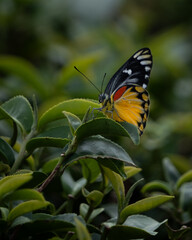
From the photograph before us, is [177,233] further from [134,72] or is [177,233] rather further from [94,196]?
[134,72]

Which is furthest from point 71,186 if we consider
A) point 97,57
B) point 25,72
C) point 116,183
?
point 97,57

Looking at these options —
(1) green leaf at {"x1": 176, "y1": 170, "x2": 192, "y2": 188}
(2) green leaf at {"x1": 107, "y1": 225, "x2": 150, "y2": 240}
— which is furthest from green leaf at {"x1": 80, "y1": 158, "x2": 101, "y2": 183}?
(1) green leaf at {"x1": 176, "y1": 170, "x2": 192, "y2": 188}

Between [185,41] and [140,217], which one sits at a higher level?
[185,41]

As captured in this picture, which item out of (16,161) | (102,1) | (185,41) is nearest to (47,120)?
(16,161)

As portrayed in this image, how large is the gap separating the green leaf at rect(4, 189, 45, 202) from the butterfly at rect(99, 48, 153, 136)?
23.0 inches

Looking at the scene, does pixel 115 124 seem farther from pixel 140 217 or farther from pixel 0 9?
pixel 0 9

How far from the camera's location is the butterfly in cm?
150

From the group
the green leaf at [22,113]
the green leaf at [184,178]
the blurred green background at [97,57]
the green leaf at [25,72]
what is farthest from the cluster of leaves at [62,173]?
the green leaf at [25,72]

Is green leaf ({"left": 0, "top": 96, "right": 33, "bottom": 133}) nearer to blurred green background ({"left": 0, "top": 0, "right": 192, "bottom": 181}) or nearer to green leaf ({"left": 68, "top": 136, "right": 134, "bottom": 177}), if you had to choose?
green leaf ({"left": 68, "top": 136, "right": 134, "bottom": 177})

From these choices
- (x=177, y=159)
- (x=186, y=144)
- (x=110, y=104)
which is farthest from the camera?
(x=186, y=144)

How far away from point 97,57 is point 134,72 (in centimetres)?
85

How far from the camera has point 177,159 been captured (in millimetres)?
1998

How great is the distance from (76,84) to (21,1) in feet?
3.13

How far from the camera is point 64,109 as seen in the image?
1.12m
